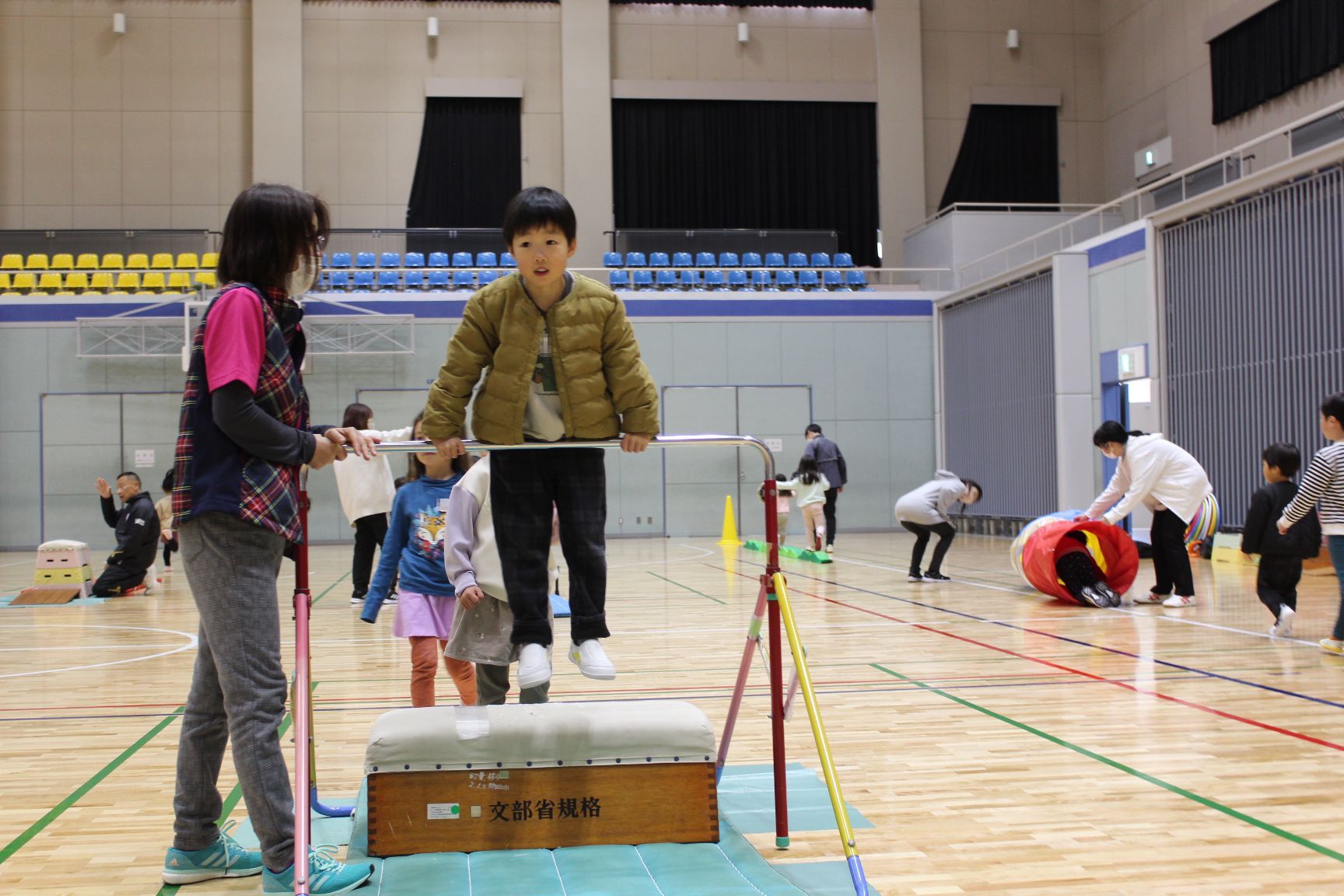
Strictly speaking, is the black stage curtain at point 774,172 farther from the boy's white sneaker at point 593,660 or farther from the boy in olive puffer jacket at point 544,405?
the boy's white sneaker at point 593,660

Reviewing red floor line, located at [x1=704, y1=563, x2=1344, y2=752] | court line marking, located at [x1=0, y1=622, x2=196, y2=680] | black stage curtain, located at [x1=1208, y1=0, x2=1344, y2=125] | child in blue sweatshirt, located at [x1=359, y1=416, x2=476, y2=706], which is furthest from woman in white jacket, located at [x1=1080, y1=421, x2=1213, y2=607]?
black stage curtain, located at [x1=1208, y1=0, x2=1344, y2=125]

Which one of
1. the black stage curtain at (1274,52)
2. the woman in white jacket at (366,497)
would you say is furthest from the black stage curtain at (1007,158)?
the woman in white jacket at (366,497)

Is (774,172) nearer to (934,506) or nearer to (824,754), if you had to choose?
(934,506)

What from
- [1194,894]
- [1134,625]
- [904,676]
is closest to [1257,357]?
[1134,625]

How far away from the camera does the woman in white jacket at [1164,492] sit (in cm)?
918

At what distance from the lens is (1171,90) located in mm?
22016

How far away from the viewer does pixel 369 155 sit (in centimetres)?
2327

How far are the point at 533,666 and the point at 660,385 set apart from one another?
16.9 meters

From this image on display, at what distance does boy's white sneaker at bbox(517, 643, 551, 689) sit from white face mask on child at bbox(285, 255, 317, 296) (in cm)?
123

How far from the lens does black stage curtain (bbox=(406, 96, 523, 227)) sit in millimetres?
23422

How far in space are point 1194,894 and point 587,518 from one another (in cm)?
195

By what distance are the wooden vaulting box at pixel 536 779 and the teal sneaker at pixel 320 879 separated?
0.28 meters

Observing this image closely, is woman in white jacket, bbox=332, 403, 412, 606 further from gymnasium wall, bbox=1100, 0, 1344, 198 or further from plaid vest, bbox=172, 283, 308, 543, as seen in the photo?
gymnasium wall, bbox=1100, 0, 1344, 198

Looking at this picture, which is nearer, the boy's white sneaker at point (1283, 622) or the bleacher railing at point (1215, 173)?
the boy's white sneaker at point (1283, 622)
